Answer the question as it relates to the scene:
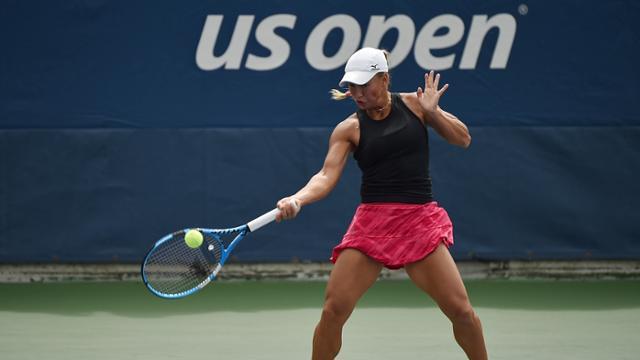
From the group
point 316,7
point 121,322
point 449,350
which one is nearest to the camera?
point 449,350

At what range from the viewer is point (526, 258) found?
9344 mm

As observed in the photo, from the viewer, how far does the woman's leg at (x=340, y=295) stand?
490 centimetres

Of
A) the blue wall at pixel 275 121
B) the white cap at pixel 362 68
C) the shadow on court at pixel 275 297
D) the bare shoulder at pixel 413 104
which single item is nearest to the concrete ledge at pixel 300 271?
the shadow on court at pixel 275 297

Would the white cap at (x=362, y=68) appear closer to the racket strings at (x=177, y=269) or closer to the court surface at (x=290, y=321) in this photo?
the racket strings at (x=177, y=269)

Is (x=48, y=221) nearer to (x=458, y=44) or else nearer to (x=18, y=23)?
(x=18, y=23)

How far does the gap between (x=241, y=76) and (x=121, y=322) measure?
8.25 ft

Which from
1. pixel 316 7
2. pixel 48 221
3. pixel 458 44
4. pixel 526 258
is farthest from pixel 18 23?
pixel 526 258

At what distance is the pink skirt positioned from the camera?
499 cm

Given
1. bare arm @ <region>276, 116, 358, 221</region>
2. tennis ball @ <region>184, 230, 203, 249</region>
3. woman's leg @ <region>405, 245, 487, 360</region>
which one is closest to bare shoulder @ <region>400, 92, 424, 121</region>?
bare arm @ <region>276, 116, 358, 221</region>

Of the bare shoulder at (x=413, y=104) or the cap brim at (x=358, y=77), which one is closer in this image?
the cap brim at (x=358, y=77)

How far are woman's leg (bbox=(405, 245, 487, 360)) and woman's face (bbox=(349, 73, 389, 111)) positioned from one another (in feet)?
2.31

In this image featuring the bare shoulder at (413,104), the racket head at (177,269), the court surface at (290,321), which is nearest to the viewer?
the bare shoulder at (413,104)

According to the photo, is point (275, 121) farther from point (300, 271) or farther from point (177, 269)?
point (177, 269)

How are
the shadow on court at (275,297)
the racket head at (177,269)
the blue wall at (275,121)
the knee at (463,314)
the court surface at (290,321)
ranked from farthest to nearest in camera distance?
1. the blue wall at (275,121)
2. the shadow on court at (275,297)
3. the court surface at (290,321)
4. the racket head at (177,269)
5. the knee at (463,314)
